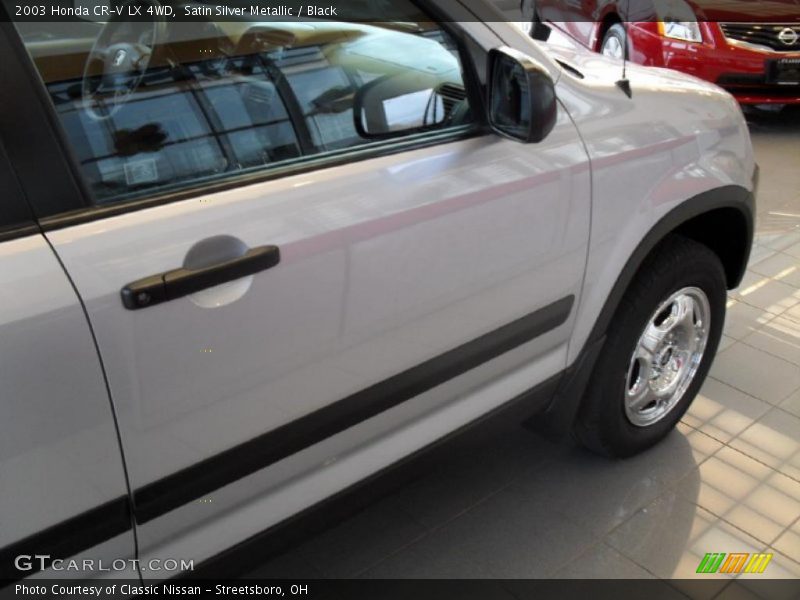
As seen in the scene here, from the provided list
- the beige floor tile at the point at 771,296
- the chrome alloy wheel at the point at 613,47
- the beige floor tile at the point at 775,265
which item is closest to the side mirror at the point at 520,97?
the beige floor tile at the point at 771,296

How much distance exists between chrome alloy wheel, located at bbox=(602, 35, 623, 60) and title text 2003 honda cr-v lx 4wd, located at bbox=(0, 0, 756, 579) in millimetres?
4631

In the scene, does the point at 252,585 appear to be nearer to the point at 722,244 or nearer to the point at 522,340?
the point at 522,340

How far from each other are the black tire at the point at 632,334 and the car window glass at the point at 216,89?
0.81 m

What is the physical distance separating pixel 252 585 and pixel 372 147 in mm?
1156

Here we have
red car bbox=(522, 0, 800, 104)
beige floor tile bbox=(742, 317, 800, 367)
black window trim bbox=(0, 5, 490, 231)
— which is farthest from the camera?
red car bbox=(522, 0, 800, 104)

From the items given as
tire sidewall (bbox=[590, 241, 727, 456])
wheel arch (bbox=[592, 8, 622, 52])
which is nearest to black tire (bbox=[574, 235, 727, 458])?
tire sidewall (bbox=[590, 241, 727, 456])

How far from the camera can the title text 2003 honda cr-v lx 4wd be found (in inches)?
49.8

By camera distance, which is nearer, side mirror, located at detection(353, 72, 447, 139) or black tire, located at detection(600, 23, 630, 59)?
side mirror, located at detection(353, 72, 447, 139)

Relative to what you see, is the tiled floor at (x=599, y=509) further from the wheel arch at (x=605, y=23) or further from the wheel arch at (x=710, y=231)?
the wheel arch at (x=605, y=23)

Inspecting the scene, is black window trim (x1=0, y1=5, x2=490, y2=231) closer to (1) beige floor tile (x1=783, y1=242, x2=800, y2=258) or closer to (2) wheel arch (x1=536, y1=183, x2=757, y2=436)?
(2) wheel arch (x1=536, y1=183, x2=757, y2=436)

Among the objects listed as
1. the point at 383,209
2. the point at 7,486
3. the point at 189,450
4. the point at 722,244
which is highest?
the point at 383,209

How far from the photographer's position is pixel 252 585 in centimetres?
215

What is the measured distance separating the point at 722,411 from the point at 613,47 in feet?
14.8

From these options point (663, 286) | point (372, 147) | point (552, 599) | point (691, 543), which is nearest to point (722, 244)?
point (663, 286)
